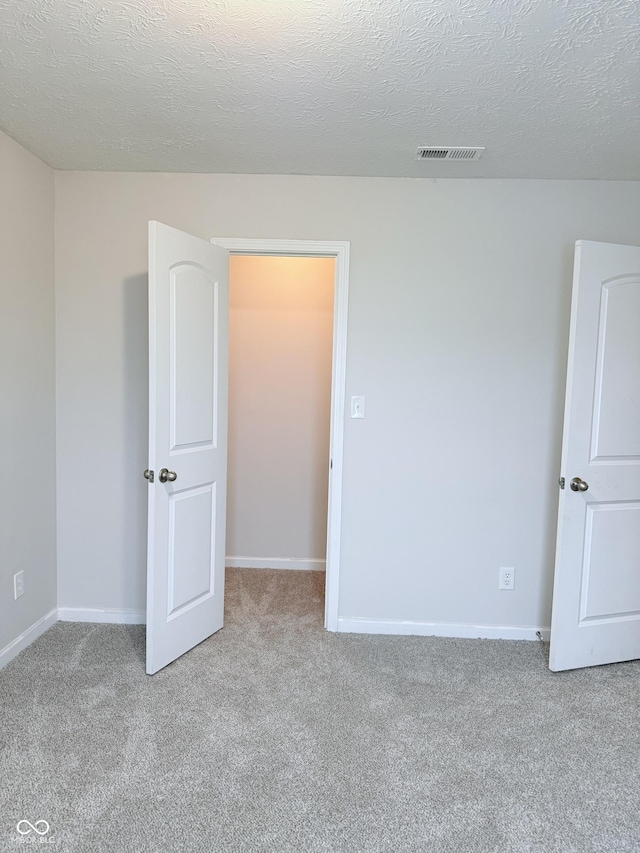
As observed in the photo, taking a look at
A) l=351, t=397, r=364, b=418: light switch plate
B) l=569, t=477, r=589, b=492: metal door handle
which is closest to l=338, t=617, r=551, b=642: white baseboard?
l=569, t=477, r=589, b=492: metal door handle

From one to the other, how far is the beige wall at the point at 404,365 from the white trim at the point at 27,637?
8.6 inches

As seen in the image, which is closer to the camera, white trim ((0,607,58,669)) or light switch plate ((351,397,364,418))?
white trim ((0,607,58,669))

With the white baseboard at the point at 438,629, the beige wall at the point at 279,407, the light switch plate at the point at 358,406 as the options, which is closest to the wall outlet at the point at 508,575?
the white baseboard at the point at 438,629

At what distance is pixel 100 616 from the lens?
3.01 m

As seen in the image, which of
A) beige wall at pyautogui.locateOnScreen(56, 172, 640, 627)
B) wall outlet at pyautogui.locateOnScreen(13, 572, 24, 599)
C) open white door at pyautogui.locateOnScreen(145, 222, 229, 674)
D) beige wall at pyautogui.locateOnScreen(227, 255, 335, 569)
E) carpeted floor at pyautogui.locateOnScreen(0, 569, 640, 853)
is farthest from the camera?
beige wall at pyautogui.locateOnScreen(227, 255, 335, 569)

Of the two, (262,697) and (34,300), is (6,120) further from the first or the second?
(262,697)

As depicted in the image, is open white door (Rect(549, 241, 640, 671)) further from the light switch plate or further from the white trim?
the white trim

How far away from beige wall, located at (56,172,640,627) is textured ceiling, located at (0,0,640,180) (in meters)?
0.18

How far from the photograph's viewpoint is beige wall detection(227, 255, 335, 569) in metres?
3.82

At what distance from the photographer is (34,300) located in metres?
2.69

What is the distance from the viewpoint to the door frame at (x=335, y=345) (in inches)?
111

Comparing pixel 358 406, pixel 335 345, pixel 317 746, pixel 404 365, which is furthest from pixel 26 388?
pixel 317 746

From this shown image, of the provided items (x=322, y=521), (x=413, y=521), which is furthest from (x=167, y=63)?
(x=322, y=521)

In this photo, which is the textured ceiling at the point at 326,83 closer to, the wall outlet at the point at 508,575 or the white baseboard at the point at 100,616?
the wall outlet at the point at 508,575
